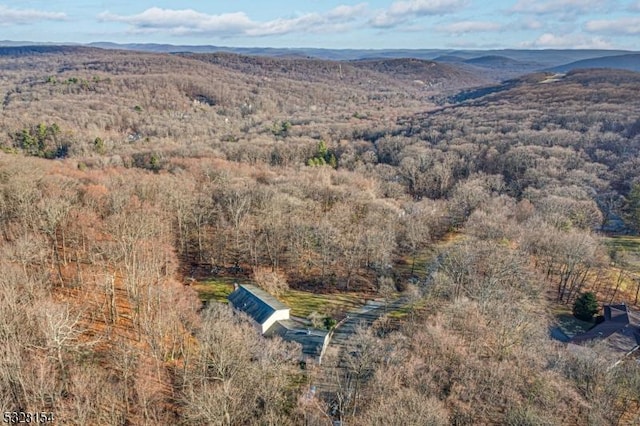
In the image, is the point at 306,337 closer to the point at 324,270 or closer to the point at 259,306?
the point at 259,306

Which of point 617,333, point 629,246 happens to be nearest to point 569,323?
point 617,333

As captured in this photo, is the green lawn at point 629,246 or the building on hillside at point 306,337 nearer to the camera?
the building on hillside at point 306,337

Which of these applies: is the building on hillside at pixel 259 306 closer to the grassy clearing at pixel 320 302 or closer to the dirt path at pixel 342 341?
the grassy clearing at pixel 320 302

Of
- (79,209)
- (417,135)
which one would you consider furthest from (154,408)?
(417,135)

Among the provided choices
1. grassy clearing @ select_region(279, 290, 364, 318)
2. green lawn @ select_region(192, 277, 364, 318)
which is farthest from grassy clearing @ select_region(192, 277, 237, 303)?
grassy clearing @ select_region(279, 290, 364, 318)

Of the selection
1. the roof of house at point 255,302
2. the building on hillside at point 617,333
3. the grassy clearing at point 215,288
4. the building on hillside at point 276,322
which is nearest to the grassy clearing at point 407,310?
the building on hillside at point 276,322

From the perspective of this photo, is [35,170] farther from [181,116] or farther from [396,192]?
[181,116]
